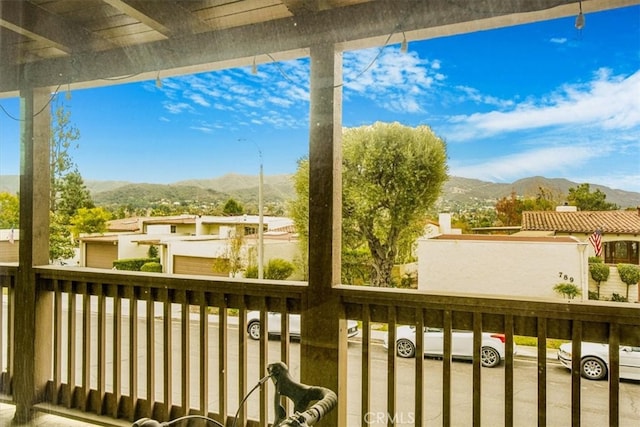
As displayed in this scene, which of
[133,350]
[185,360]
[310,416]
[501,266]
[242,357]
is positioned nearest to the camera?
[310,416]

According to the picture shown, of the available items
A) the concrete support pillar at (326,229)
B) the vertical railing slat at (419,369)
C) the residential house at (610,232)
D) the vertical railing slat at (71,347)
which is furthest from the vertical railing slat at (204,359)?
the residential house at (610,232)

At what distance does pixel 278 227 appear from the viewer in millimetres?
1713

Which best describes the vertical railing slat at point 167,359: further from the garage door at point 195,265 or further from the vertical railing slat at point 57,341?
the vertical railing slat at point 57,341

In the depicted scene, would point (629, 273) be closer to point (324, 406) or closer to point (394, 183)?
point (394, 183)

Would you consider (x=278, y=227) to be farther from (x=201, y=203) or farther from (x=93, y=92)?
(x=93, y=92)

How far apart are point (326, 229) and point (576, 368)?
93 centimetres

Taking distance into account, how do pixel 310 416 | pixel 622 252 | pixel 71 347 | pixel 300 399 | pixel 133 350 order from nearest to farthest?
pixel 310 416
pixel 300 399
pixel 622 252
pixel 133 350
pixel 71 347

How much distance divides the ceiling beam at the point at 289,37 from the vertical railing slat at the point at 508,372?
3.22 ft

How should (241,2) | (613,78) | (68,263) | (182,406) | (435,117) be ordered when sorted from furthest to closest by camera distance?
(68,263) → (182,406) → (241,2) → (435,117) → (613,78)

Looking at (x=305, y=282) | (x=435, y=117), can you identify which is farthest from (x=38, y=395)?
(x=435, y=117)

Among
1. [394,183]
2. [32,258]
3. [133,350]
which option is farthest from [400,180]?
[32,258]

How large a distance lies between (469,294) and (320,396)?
77 centimetres

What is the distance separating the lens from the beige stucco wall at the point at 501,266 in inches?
53.8

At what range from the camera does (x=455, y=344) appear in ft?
5.15
